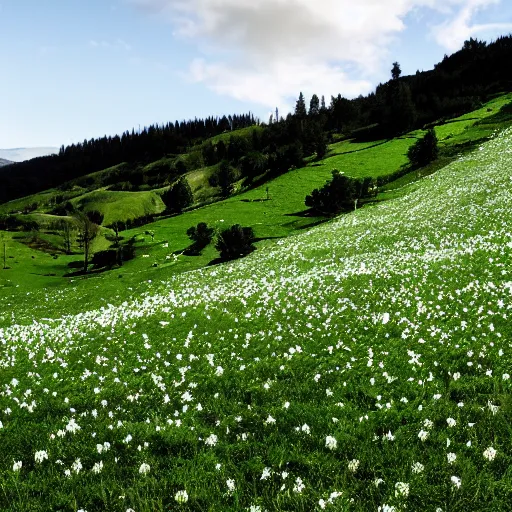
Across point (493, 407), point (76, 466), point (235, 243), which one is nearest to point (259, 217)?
point (235, 243)

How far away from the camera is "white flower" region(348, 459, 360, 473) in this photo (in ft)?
20.0

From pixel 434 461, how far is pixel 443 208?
32630mm

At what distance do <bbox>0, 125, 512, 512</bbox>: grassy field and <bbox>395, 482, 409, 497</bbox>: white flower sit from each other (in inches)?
0.6

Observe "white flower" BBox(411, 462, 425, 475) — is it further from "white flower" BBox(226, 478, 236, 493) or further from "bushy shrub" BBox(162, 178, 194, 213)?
"bushy shrub" BBox(162, 178, 194, 213)

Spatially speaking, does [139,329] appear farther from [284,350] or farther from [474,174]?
[474,174]

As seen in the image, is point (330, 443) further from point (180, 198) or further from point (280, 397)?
point (180, 198)

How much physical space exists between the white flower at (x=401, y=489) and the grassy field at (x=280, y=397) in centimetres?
2

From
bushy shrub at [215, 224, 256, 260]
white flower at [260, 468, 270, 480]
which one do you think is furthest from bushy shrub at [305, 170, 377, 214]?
white flower at [260, 468, 270, 480]

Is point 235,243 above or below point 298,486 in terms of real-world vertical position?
below

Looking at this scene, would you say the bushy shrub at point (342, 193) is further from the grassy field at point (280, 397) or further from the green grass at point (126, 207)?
the green grass at point (126, 207)

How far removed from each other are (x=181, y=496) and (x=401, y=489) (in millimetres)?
3178

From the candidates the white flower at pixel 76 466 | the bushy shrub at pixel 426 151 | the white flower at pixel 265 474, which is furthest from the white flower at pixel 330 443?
the bushy shrub at pixel 426 151

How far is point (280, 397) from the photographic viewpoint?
29.7 feet

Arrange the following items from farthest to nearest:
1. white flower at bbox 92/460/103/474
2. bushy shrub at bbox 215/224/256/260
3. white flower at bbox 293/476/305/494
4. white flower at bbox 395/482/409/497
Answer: bushy shrub at bbox 215/224/256/260 → white flower at bbox 92/460/103/474 → white flower at bbox 293/476/305/494 → white flower at bbox 395/482/409/497
